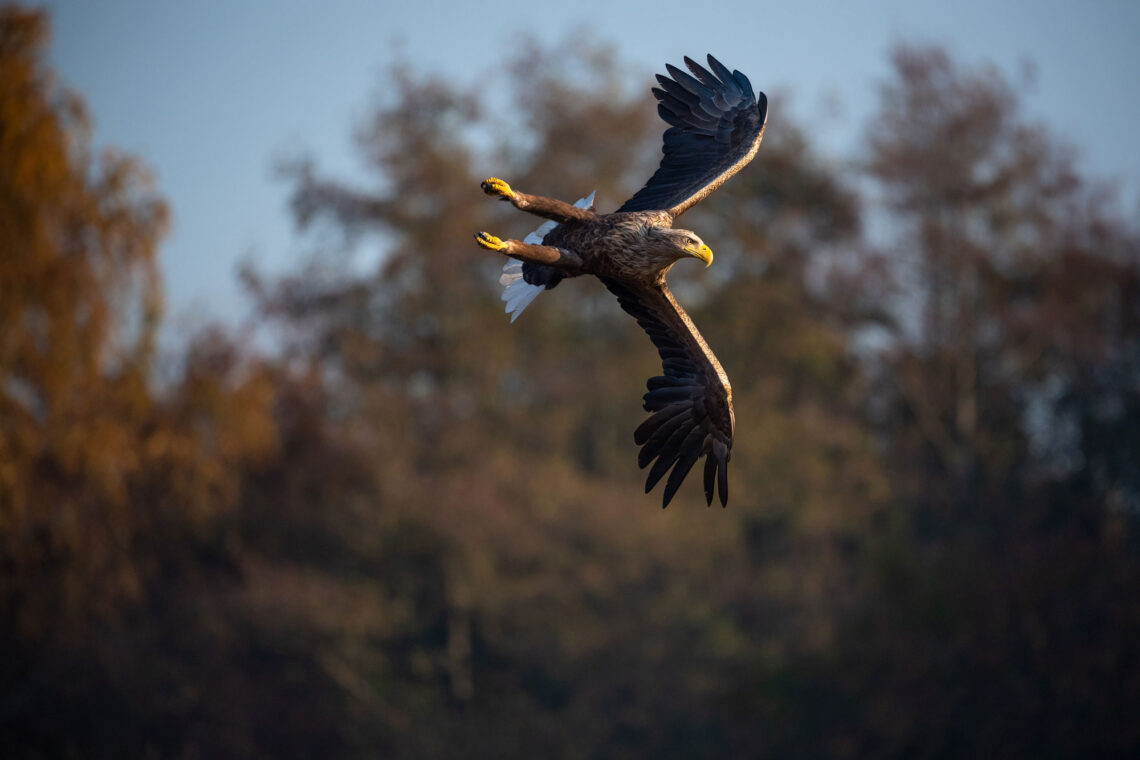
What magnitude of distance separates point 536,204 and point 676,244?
2.67 ft

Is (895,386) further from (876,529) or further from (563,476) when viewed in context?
(563,476)

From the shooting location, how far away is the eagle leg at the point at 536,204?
7070 millimetres

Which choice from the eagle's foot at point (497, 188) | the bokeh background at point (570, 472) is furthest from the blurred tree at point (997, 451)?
the eagle's foot at point (497, 188)

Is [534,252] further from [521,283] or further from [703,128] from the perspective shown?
[703,128]

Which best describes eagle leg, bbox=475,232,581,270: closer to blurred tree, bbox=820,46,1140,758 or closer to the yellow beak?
the yellow beak

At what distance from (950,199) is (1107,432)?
437 centimetres

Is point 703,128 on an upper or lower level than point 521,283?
upper

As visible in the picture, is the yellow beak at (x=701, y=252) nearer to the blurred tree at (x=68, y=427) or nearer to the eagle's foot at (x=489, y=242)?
the eagle's foot at (x=489, y=242)

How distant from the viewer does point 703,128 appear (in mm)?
8961

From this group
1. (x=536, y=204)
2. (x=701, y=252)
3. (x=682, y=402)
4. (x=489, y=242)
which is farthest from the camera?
(x=682, y=402)

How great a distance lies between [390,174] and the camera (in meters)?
25.6

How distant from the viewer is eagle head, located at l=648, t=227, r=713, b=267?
25.4ft

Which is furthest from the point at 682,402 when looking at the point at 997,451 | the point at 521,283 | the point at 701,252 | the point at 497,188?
the point at 997,451

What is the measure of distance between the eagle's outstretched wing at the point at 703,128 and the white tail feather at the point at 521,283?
438 millimetres
